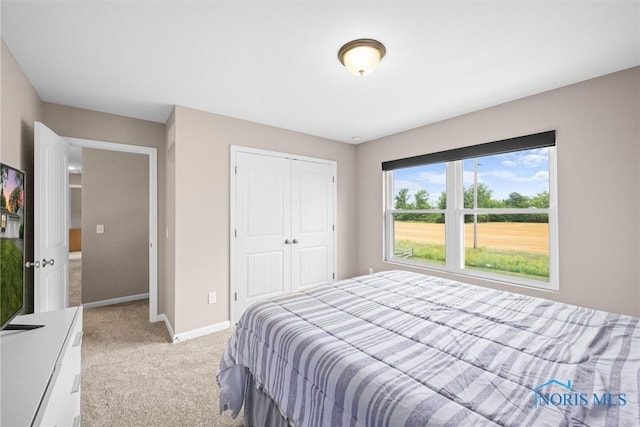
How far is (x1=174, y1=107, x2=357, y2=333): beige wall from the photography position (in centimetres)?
288

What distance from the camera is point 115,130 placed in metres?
3.12

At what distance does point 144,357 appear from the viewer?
2.53m

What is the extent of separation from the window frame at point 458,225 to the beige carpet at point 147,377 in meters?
2.61

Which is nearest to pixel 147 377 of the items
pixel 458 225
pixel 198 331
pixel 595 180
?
pixel 198 331

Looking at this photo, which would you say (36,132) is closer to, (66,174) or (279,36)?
(66,174)

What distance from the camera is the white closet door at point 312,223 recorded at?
3.85 meters

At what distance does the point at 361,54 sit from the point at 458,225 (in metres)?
2.41

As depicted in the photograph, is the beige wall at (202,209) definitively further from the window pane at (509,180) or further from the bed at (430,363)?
the window pane at (509,180)

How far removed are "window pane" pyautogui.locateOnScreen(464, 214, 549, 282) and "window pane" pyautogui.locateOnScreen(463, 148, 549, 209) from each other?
0.16 metres

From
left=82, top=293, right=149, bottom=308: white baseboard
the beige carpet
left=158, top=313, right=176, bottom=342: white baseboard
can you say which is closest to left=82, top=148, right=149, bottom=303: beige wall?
left=82, top=293, right=149, bottom=308: white baseboard

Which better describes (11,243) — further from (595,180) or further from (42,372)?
(595,180)

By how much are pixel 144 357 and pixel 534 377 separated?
2.90 metres

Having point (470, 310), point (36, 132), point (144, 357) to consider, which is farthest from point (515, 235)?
point (36, 132)

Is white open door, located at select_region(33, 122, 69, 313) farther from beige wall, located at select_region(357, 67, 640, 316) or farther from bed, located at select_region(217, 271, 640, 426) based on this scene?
beige wall, located at select_region(357, 67, 640, 316)
